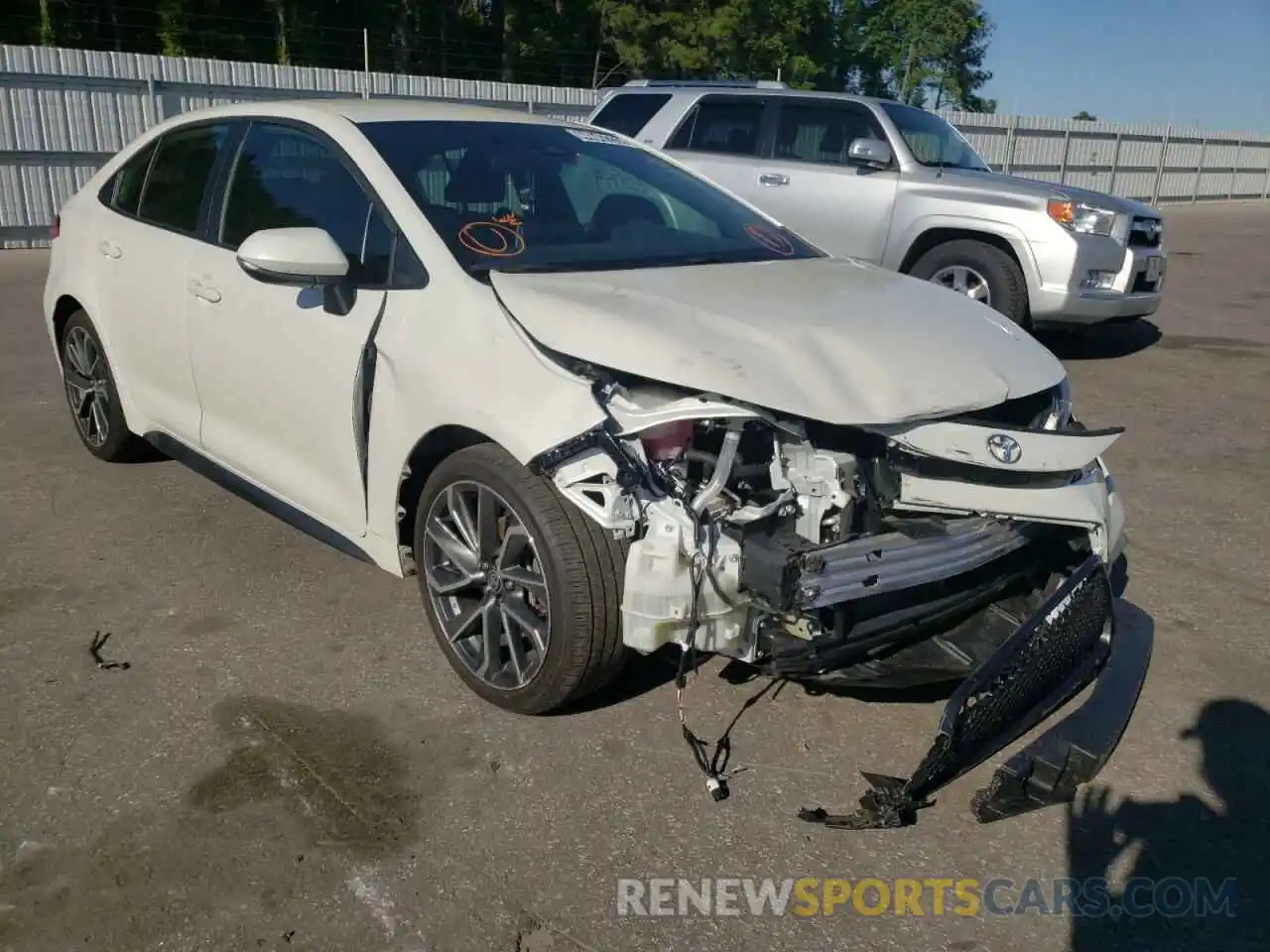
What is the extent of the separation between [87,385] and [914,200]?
239 inches

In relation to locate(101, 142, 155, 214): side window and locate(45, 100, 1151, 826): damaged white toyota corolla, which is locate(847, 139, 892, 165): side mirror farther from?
locate(101, 142, 155, 214): side window

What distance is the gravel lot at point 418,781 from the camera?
2518 mm

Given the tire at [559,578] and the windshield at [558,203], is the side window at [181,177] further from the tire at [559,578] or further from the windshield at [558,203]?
the tire at [559,578]

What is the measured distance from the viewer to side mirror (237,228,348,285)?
11.0 ft

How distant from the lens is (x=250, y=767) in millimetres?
3035

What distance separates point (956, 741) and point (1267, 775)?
1.12m

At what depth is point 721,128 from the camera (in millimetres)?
9617

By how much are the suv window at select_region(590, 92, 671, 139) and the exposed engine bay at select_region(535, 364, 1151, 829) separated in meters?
7.48

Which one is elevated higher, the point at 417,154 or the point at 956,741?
the point at 417,154

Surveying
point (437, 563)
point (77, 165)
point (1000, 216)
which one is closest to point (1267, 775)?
point (437, 563)

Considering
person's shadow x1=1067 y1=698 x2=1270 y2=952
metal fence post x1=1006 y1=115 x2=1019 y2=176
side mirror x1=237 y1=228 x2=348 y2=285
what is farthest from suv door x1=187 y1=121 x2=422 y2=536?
metal fence post x1=1006 y1=115 x2=1019 y2=176

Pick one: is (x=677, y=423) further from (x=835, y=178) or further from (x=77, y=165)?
(x=77, y=165)

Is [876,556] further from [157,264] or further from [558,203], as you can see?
[157,264]

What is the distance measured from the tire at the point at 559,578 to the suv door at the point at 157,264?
1.79 meters
